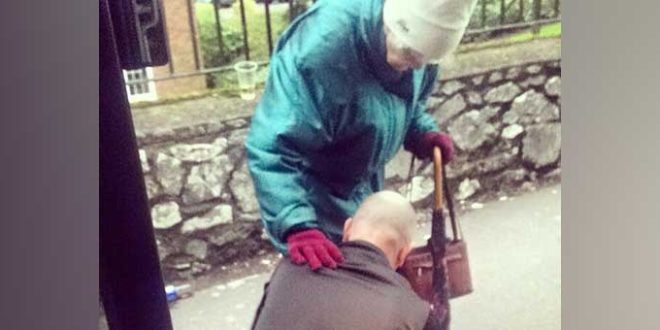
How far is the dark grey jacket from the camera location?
1.33 meters

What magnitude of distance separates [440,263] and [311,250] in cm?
21

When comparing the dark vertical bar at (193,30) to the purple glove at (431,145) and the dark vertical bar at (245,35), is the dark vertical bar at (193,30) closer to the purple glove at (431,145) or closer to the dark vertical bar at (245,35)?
the dark vertical bar at (245,35)

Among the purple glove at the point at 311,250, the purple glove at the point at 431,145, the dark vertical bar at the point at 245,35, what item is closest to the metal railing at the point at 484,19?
the dark vertical bar at the point at 245,35

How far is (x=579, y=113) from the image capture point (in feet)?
4.98

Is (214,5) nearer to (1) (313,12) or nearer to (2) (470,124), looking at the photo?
(1) (313,12)

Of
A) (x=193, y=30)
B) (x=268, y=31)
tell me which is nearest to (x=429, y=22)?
(x=268, y=31)

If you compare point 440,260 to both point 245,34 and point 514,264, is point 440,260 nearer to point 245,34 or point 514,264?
point 514,264

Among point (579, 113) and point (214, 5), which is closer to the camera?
point (214, 5)

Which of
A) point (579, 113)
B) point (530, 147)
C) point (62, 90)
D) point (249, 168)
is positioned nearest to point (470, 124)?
point (530, 147)

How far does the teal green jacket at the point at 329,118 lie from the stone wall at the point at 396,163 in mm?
28

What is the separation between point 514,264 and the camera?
1.45 metres

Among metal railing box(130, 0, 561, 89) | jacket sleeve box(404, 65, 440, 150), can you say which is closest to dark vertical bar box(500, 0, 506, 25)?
metal railing box(130, 0, 561, 89)

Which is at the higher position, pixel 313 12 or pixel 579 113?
pixel 313 12

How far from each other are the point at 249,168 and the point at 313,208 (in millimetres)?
114
